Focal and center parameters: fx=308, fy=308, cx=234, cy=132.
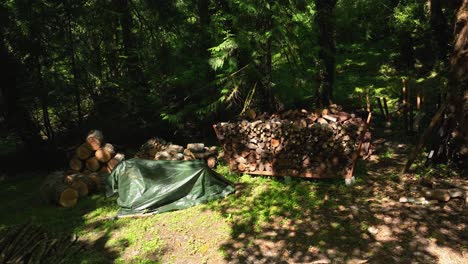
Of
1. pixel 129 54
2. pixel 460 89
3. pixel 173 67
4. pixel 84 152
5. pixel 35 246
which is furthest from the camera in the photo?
pixel 129 54

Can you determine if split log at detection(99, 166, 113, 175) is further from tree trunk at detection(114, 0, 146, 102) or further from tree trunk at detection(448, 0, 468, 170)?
tree trunk at detection(448, 0, 468, 170)

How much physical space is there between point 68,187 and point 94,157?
5.78 feet

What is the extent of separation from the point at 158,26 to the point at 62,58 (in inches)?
141

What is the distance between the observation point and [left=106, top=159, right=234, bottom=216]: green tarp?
670 centimetres

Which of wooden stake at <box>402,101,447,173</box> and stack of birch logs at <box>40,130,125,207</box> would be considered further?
stack of birch logs at <box>40,130,125,207</box>

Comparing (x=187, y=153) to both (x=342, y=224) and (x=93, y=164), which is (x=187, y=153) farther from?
(x=342, y=224)

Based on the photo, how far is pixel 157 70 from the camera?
11.0 meters

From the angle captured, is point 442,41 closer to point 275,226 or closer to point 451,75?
point 451,75

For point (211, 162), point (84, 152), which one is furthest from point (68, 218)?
point (211, 162)

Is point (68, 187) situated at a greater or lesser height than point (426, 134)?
lesser

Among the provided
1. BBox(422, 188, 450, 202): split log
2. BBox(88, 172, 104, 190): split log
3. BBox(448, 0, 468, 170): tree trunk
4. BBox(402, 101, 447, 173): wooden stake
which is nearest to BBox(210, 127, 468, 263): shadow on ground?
BBox(422, 188, 450, 202): split log

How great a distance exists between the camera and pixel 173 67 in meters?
10.8

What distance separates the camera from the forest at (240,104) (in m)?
5.45

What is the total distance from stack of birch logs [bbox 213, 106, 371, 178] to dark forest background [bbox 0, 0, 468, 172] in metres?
1.51
